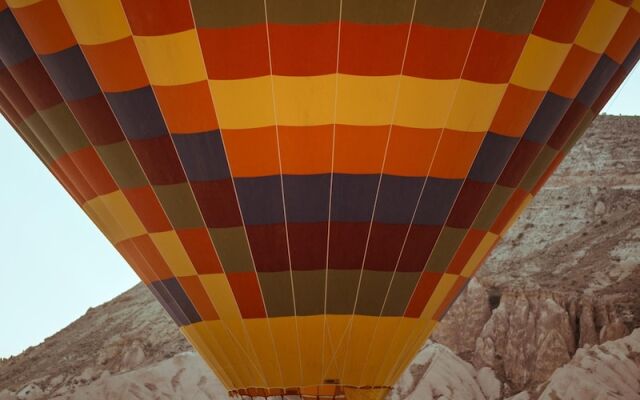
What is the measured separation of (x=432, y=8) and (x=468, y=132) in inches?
67.1

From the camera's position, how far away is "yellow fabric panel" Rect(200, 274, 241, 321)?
12.6 metres

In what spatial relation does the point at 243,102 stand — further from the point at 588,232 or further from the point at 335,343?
the point at 588,232

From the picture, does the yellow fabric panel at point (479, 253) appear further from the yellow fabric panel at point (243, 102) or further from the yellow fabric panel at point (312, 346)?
the yellow fabric panel at point (243, 102)

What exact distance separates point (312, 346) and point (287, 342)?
0.30 meters

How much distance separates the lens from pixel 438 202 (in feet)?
40.6

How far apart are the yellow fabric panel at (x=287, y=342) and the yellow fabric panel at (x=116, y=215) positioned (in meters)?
2.05

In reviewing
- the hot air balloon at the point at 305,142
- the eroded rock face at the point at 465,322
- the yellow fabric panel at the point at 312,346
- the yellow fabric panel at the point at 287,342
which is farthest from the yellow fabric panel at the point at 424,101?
the eroded rock face at the point at 465,322

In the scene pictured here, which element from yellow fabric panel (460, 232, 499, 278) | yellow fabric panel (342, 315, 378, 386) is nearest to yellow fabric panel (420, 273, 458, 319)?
yellow fabric panel (460, 232, 499, 278)

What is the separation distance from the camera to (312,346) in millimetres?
12508

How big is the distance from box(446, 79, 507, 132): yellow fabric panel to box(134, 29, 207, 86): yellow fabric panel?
2848 millimetres

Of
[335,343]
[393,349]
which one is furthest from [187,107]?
[393,349]

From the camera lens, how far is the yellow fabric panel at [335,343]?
12500 millimetres

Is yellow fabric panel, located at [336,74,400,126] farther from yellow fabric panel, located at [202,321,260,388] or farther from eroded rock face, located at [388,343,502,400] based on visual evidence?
eroded rock face, located at [388,343,502,400]

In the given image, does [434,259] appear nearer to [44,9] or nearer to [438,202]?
[438,202]
